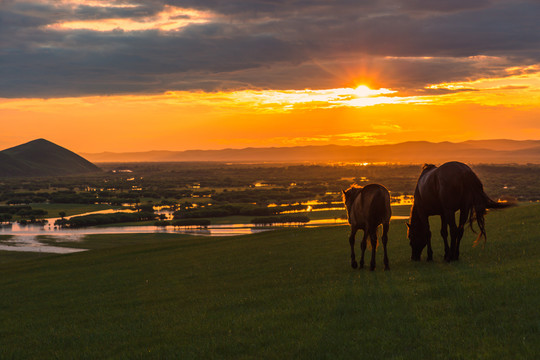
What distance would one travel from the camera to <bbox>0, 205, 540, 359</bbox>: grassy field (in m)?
10.5

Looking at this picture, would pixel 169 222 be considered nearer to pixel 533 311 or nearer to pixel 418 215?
pixel 418 215

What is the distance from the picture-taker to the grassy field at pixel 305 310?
10.5 m

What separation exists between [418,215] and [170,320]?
10753 millimetres

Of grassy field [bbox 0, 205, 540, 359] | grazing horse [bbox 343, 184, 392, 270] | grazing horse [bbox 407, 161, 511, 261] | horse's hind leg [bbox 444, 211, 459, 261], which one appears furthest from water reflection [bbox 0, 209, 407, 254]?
horse's hind leg [bbox 444, 211, 459, 261]

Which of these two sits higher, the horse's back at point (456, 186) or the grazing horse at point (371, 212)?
the horse's back at point (456, 186)

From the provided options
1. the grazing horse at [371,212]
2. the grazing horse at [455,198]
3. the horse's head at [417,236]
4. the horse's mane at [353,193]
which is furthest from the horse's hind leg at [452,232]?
the horse's mane at [353,193]

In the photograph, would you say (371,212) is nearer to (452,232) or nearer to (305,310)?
(452,232)

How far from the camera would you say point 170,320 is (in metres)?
15.4

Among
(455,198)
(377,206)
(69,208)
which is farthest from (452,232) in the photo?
(69,208)

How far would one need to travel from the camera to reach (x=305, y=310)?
1364 centimetres

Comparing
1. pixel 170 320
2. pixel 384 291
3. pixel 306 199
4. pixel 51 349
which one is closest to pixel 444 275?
pixel 384 291

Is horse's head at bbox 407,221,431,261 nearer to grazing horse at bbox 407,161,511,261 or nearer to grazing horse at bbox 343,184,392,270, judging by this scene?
grazing horse at bbox 407,161,511,261

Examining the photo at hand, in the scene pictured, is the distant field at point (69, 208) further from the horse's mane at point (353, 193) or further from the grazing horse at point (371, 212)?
the grazing horse at point (371, 212)

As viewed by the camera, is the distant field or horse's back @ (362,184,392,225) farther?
the distant field
